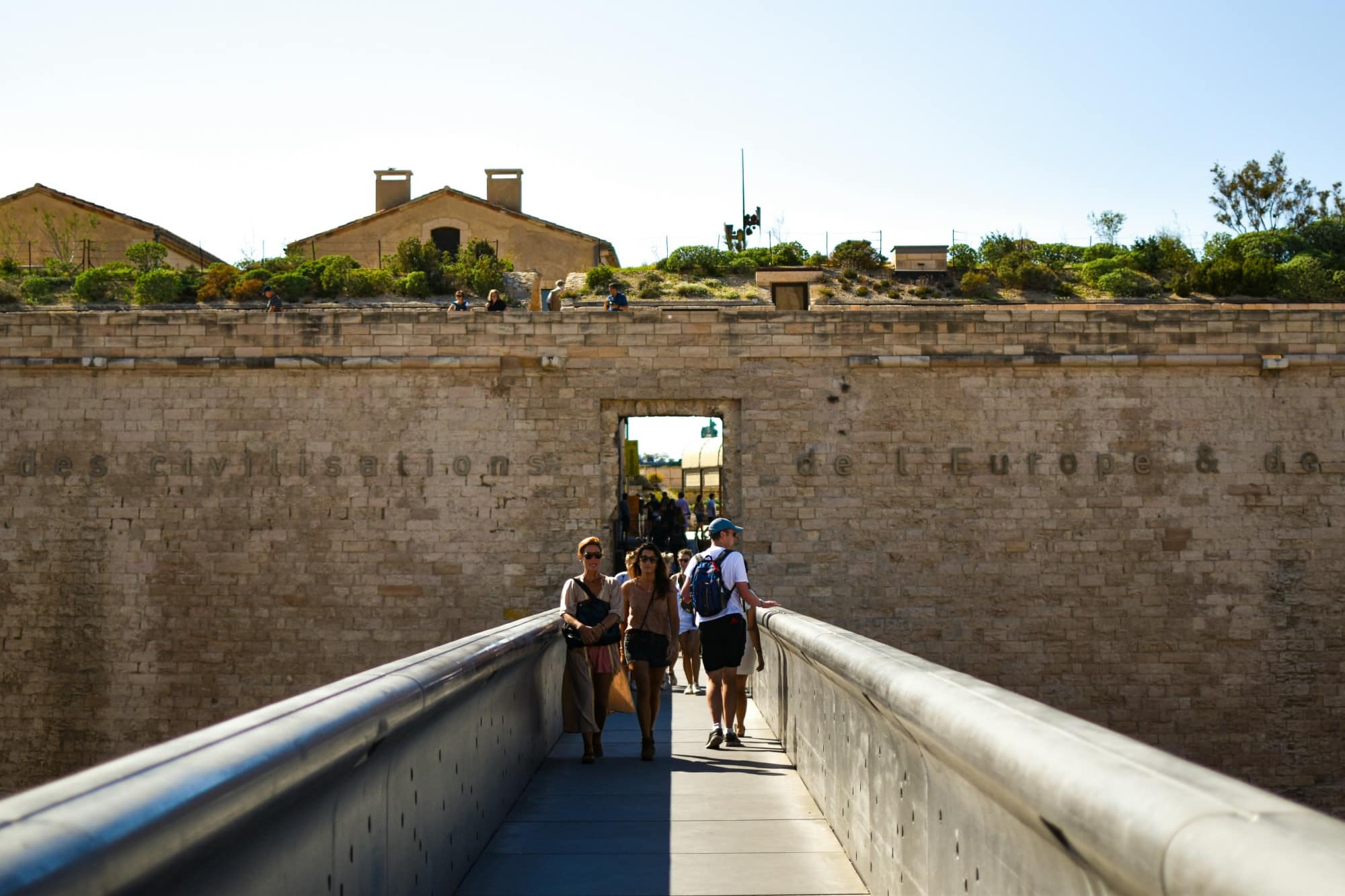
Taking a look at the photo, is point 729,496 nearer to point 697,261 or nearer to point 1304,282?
point 697,261

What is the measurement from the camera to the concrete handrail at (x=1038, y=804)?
1666mm

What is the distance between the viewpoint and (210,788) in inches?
89.3

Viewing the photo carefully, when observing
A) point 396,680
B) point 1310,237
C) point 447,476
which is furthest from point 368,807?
point 1310,237

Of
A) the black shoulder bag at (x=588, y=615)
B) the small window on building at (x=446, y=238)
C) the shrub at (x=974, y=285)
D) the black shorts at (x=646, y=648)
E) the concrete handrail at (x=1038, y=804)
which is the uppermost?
the small window on building at (x=446, y=238)

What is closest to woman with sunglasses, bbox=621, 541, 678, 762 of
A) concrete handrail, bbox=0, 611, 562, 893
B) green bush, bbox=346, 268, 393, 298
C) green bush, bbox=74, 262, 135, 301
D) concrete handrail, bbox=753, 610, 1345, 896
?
concrete handrail, bbox=753, 610, 1345, 896

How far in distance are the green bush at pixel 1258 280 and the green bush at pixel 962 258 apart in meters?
8.60

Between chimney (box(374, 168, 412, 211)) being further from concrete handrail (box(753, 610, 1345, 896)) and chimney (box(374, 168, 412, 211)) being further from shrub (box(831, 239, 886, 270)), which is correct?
concrete handrail (box(753, 610, 1345, 896))

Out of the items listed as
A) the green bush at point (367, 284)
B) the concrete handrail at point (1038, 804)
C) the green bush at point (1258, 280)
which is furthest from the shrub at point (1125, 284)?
the concrete handrail at point (1038, 804)

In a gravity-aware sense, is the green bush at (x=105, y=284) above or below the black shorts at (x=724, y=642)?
above

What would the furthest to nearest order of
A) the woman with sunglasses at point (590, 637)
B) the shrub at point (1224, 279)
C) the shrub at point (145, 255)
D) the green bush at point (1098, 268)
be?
the green bush at point (1098, 268)
the shrub at point (1224, 279)
the shrub at point (145, 255)
the woman with sunglasses at point (590, 637)

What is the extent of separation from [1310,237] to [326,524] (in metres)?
43.7

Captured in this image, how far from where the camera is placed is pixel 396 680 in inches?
161

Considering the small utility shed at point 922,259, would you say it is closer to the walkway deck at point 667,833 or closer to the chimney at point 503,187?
the chimney at point 503,187

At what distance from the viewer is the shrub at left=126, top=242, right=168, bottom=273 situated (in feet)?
123
